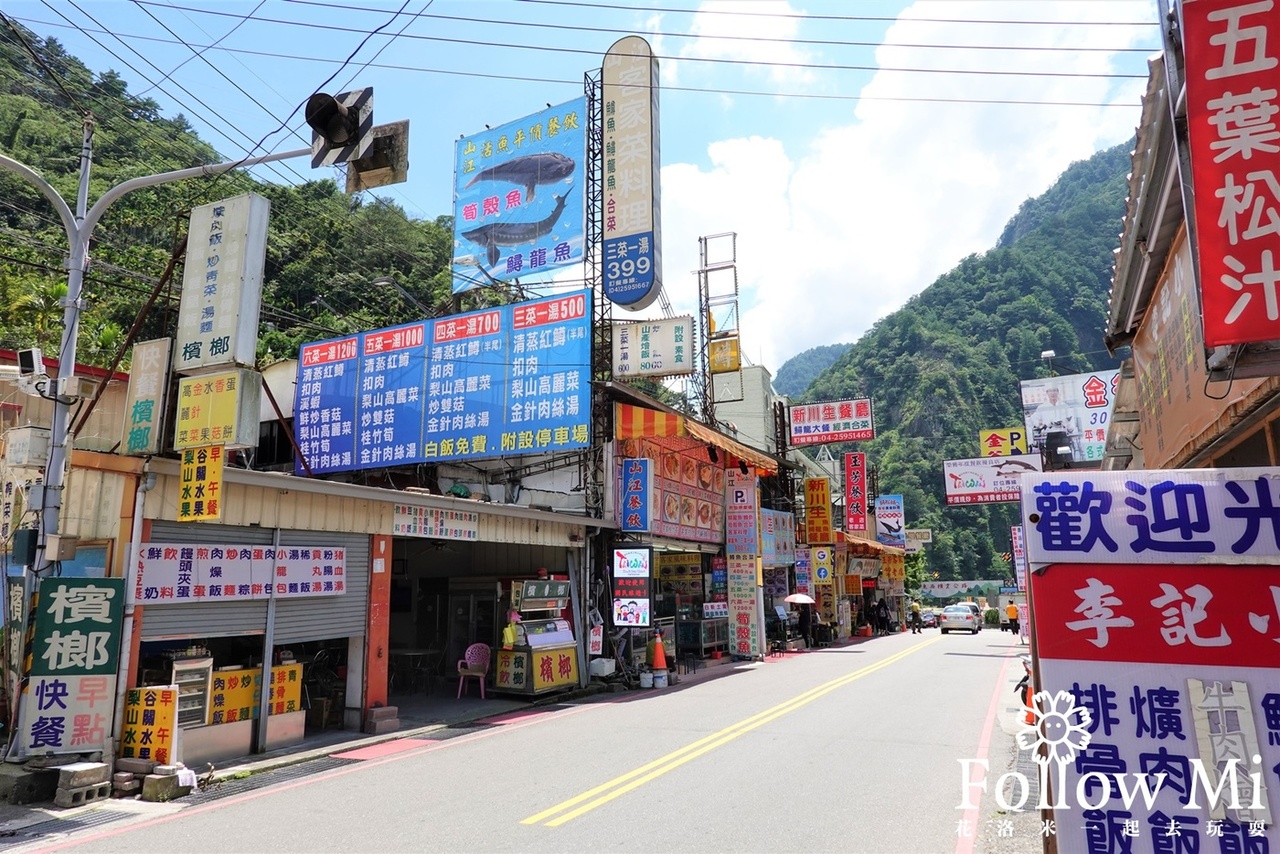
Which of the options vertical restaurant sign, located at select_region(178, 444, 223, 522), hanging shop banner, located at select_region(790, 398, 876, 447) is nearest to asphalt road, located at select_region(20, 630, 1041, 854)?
vertical restaurant sign, located at select_region(178, 444, 223, 522)

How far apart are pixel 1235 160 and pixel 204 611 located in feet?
35.6

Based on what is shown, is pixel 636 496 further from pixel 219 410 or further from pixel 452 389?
pixel 219 410

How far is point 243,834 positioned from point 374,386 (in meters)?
14.7

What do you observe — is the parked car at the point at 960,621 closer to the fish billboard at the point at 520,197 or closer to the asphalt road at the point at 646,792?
the asphalt road at the point at 646,792

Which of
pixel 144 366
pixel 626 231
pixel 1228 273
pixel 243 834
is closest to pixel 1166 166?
pixel 1228 273

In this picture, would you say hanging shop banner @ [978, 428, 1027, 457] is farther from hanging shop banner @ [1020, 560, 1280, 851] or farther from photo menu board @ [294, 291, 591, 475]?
hanging shop banner @ [1020, 560, 1280, 851]

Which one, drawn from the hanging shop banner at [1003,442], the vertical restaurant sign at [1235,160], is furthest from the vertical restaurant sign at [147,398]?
the hanging shop banner at [1003,442]

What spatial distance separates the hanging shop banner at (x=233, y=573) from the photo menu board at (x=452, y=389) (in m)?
6.52

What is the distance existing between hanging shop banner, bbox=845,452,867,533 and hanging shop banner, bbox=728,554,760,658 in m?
14.4

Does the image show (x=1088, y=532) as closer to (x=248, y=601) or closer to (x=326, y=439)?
(x=248, y=601)

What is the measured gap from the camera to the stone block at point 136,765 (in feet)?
27.0

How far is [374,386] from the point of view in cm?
2022

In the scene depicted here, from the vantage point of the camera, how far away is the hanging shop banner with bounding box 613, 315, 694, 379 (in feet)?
59.4

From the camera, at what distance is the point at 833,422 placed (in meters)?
33.5
